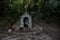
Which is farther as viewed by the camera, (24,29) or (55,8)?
(55,8)

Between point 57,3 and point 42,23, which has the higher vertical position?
point 57,3

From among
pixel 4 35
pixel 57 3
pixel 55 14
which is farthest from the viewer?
pixel 55 14

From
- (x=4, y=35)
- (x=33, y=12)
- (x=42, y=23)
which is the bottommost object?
(x=4, y=35)

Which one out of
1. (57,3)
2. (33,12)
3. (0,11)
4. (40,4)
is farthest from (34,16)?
(0,11)

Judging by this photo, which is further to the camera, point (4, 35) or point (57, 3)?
point (57, 3)

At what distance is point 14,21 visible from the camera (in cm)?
725

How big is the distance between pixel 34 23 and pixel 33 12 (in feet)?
2.06

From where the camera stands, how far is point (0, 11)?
7.80 m

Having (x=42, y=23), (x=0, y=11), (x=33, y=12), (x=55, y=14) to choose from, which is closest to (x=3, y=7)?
(x=0, y=11)

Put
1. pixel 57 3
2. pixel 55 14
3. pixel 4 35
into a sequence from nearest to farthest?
pixel 4 35 → pixel 57 3 → pixel 55 14

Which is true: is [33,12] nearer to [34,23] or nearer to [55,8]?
[34,23]

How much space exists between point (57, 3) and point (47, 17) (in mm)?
893

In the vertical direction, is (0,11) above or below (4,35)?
above

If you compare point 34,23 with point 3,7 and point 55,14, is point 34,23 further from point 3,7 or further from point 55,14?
point 3,7
